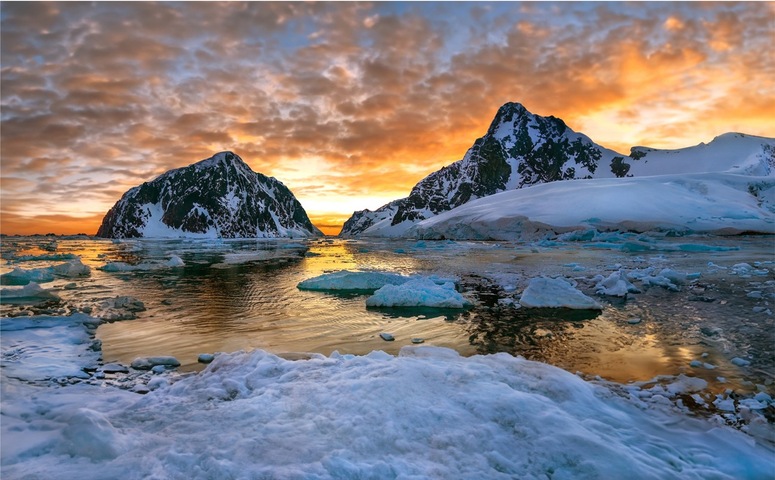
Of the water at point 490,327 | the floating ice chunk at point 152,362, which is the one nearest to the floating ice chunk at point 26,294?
the water at point 490,327

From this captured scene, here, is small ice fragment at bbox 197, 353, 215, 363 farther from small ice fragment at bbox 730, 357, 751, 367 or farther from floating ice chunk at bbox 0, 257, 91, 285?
floating ice chunk at bbox 0, 257, 91, 285

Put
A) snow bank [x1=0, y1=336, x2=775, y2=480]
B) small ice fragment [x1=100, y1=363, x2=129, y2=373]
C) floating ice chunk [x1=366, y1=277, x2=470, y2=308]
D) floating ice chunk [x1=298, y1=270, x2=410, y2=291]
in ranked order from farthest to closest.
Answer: floating ice chunk [x1=298, y1=270, x2=410, y2=291] < floating ice chunk [x1=366, y1=277, x2=470, y2=308] < small ice fragment [x1=100, y1=363, x2=129, y2=373] < snow bank [x1=0, y1=336, x2=775, y2=480]

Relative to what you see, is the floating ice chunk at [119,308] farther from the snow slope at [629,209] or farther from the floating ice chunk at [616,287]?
the snow slope at [629,209]

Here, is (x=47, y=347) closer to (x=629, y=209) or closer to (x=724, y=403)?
(x=724, y=403)

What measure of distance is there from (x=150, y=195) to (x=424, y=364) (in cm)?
22185

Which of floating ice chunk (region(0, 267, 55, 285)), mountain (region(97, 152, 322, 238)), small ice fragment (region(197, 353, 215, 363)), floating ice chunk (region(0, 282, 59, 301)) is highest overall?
mountain (region(97, 152, 322, 238))

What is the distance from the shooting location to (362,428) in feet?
13.1

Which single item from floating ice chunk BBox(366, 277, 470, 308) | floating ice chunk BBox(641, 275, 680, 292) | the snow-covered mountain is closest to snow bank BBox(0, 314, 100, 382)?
floating ice chunk BBox(366, 277, 470, 308)

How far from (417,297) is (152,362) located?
676 centimetres

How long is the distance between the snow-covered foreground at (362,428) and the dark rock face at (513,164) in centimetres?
17123

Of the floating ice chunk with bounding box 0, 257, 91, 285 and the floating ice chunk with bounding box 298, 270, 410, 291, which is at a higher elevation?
the floating ice chunk with bounding box 0, 257, 91, 285

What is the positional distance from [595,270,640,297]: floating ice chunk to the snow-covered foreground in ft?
26.2

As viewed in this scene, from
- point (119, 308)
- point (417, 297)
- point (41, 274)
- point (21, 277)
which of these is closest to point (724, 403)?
point (417, 297)

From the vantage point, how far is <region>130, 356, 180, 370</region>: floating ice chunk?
6370 mm
